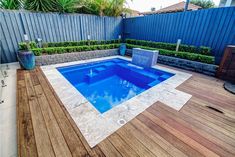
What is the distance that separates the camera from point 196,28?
5.25 m

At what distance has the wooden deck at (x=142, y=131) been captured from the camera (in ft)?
5.24

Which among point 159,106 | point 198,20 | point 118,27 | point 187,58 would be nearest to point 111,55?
point 118,27

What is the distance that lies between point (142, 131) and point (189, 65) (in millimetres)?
4631

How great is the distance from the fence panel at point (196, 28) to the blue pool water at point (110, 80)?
7.67 ft

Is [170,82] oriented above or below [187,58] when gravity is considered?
below

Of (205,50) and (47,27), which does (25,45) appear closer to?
(47,27)

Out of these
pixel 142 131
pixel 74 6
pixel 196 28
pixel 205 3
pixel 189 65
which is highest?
pixel 205 3

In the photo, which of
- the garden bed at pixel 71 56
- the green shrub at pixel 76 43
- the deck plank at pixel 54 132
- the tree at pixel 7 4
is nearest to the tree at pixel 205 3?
the green shrub at pixel 76 43

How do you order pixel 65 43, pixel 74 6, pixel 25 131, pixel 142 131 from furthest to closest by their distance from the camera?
pixel 74 6 → pixel 65 43 → pixel 142 131 → pixel 25 131

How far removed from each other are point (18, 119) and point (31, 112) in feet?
0.74

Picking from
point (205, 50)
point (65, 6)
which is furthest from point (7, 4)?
point (205, 50)

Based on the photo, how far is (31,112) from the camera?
→ 2246 millimetres

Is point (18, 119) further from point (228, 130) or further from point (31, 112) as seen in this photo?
point (228, 130)

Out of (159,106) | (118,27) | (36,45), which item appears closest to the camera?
(159,106)
